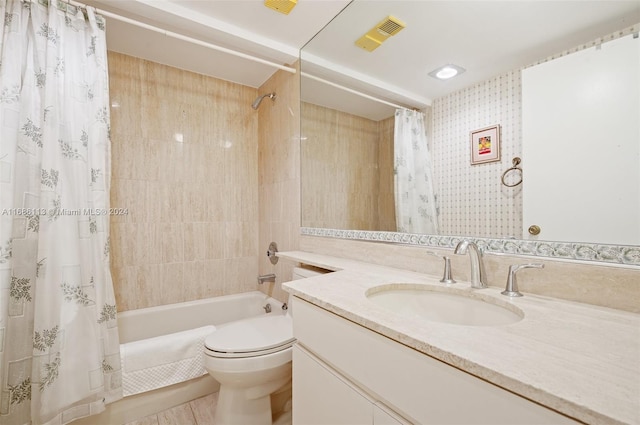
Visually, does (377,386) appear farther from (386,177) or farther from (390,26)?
(390,26)

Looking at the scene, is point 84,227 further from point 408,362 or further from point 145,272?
point 408,362

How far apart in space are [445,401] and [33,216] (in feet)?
5.73

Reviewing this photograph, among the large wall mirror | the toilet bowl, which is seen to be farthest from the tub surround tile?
the large wall mirror

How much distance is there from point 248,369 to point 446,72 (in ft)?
4.97

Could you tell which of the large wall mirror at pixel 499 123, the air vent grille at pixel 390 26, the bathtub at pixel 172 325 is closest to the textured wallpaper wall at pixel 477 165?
the large wall mirror at pixel 499 123

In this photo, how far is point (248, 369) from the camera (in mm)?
1197

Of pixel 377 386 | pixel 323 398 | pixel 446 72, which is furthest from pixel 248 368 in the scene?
pixel 446 72

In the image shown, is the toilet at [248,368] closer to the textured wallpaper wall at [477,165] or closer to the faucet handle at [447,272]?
the faucet handle at [447,272]

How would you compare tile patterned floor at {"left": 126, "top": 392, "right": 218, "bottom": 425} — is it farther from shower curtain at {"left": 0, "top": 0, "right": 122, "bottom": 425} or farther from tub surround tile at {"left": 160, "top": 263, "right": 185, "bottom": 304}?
tub surround tile at {"left": 160, "top": 263, "right": 185, "bottom": 304}

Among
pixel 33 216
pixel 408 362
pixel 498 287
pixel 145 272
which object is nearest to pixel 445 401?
pixel 408 362

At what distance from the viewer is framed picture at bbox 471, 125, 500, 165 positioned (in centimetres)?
93

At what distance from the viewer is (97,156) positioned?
54.5 inches

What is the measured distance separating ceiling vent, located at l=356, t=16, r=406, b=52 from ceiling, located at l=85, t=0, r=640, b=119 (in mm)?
26

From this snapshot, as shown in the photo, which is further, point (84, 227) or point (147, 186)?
point (147, 186)
